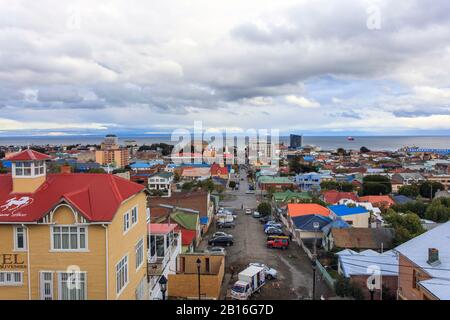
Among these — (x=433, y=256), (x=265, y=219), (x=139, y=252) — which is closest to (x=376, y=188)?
(x=265, y=219)

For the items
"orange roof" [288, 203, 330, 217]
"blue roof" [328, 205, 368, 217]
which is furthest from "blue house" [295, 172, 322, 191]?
"blue roof" [328, 205, 368, 217]

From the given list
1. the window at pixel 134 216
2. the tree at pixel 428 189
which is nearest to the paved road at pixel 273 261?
the window at pixel 134 216

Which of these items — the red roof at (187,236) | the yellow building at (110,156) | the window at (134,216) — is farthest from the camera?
the yellow building at (110,156)

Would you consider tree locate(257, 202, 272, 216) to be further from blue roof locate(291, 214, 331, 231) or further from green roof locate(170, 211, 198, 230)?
green roof locate(170, 211, 198, 230)

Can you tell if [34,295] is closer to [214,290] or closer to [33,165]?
[33,165]

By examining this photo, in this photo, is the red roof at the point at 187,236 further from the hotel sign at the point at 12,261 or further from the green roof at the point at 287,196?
the green roof at the point at 287,196

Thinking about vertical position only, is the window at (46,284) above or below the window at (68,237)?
below
